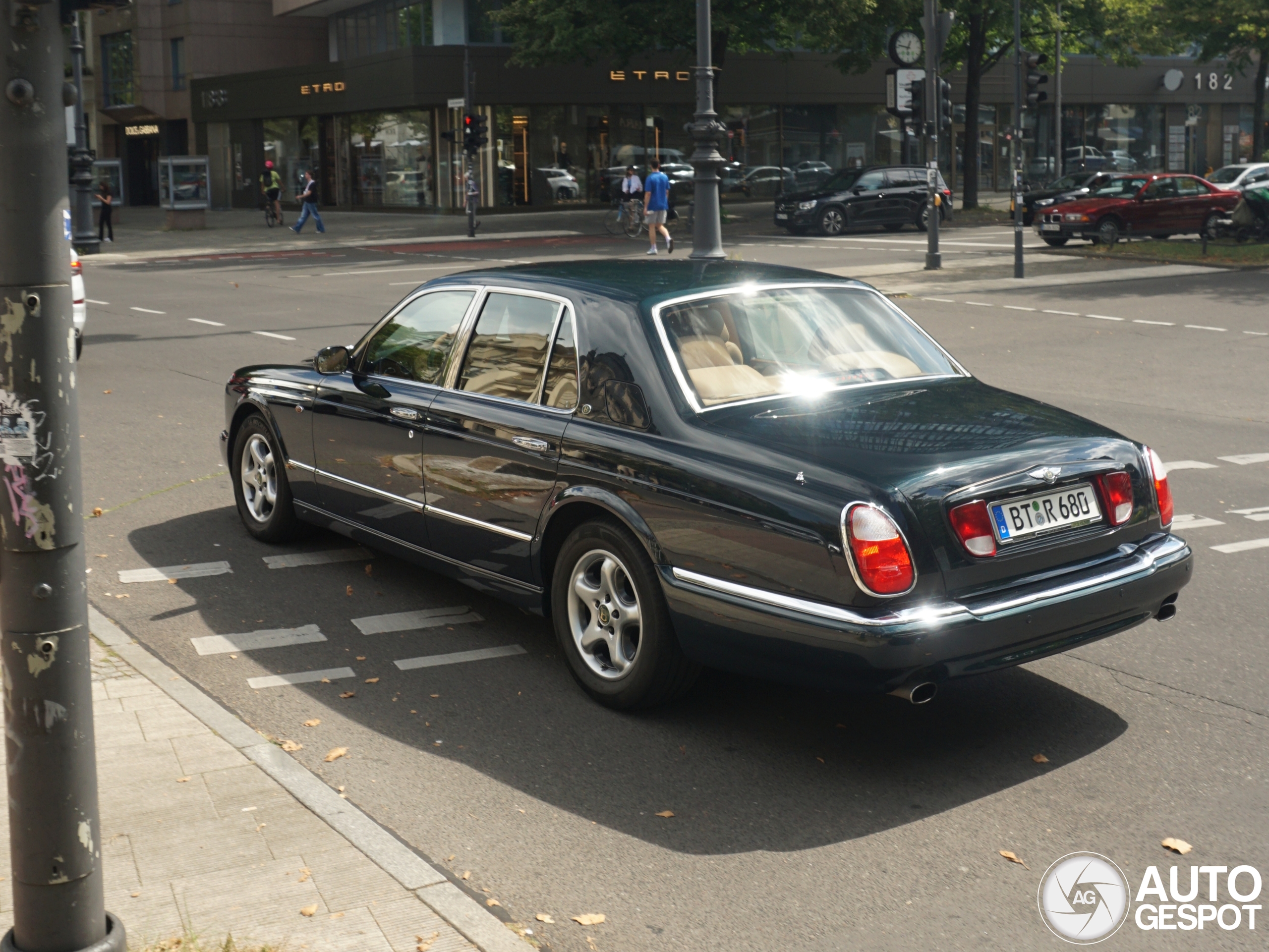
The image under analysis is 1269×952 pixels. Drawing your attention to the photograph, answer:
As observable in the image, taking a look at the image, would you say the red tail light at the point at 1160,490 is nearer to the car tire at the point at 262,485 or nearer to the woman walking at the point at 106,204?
the car tire at the point at 262,485

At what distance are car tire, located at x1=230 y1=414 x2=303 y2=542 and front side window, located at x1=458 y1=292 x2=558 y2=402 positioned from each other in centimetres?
178

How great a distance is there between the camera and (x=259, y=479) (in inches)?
308

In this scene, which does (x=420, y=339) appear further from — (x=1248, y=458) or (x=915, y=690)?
(x=1248, y=458)

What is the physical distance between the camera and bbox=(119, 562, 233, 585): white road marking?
23.9 feet

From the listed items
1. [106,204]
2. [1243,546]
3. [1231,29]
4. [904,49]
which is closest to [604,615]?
[1243,546]

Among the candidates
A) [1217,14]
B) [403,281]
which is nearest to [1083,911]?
[403,281]

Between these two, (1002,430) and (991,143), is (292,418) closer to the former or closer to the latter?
(1002,430)

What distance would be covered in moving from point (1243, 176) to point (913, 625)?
39.2m

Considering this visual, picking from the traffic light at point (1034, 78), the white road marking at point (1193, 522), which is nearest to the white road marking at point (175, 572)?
the white road marking at point (1193, 522)

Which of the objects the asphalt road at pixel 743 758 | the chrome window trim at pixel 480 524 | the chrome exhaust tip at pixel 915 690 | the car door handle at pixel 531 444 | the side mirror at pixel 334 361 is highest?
the side mirror at pixel 334 361

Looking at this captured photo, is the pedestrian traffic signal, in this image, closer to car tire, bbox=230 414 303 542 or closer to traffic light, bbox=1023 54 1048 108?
traffic light, bbox=1023 54 1048 108

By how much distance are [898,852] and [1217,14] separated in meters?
45.0

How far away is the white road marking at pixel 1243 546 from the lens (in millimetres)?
7566

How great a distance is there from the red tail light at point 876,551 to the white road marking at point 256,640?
274cm
